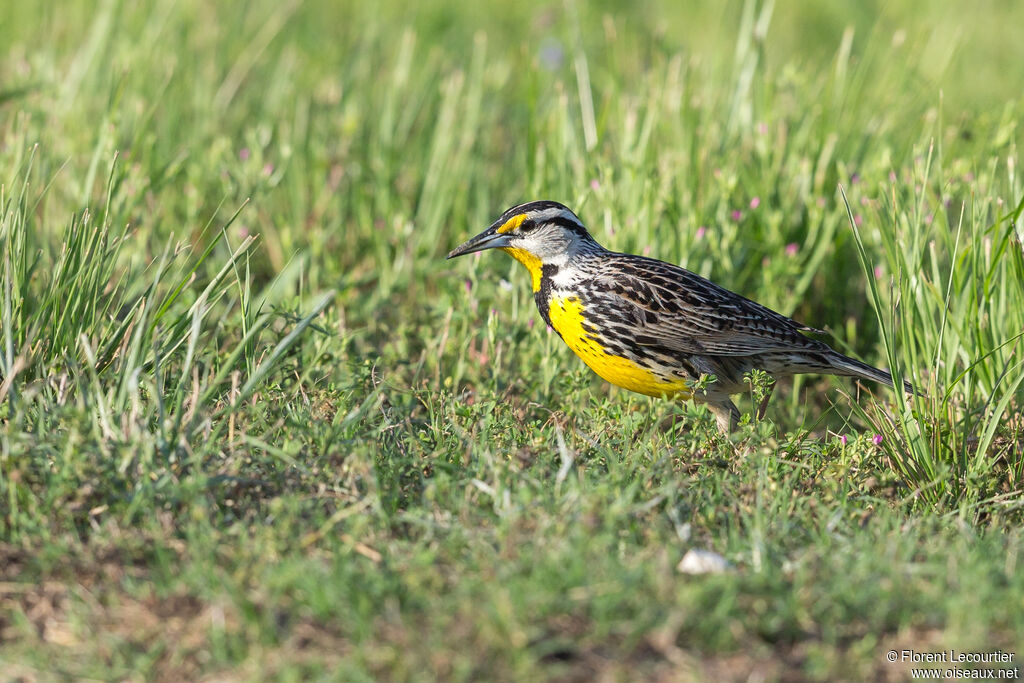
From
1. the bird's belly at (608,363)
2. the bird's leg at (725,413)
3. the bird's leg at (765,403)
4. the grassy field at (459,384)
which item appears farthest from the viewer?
the bird's leg at (725,413)

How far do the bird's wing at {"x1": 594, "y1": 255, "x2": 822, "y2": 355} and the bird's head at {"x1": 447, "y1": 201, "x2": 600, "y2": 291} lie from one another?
0.84 feet

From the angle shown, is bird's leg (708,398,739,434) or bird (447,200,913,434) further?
bird's leg (708,398,739,434)

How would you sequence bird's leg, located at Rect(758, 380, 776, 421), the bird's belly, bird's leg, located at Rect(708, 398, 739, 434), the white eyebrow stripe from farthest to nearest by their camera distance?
1. the white eyebrow stripe
2. bird's leg, located at Rect(708, 398, 739, 434)
3. the bird's belly
4. bird's leg, located at Rect(758, 380, 776, 421)

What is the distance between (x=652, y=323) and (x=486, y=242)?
0.85 metres

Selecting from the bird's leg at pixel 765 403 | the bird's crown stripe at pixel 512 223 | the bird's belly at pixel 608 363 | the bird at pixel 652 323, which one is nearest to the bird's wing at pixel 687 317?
the bird at pixel 652 323

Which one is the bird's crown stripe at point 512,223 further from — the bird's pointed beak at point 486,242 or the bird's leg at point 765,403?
the bird's leg at point 765,403

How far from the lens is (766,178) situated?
237 inches

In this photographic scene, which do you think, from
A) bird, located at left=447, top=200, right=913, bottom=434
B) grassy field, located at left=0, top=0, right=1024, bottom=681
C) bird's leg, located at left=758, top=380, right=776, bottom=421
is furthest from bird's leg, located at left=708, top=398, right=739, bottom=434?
grassy field, located at left=0, top=0, right=1024, bottom=681

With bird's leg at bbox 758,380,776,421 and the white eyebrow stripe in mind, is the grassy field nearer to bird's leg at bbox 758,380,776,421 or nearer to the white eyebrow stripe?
bird's leg at bbox 758,380,776,421

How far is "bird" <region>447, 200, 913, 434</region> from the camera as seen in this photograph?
16.0ft

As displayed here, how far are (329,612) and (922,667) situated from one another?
148 cm

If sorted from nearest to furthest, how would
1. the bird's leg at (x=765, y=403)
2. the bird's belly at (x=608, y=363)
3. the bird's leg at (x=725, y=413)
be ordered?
1. the bird's leg at (x=765, y=403)
2. the bird's belly at (x=608, y=363)
3. the bird's leg at (x=725, y=413)

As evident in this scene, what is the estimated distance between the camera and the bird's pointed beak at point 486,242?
5.16 meters

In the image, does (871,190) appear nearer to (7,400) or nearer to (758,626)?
(758,626)
